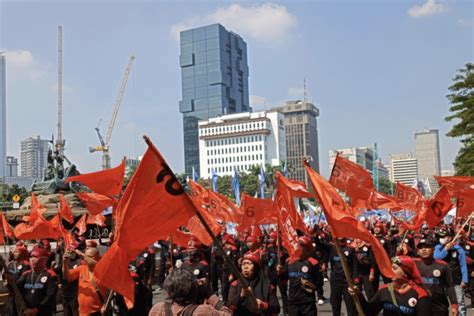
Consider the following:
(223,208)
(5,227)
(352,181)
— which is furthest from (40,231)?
(352,181)

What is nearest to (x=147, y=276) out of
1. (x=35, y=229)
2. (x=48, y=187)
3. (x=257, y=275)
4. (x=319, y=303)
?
(x=35, y=229)

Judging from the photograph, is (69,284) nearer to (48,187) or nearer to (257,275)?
(257,275)

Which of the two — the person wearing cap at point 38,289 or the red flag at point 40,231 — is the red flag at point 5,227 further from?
the person wearing cap at point 38,289

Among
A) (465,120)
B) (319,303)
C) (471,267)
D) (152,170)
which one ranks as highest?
(465,120)

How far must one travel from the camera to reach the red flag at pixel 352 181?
1055cm

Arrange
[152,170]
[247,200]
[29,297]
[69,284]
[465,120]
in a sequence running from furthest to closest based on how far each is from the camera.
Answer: [465,120] < [247,200] < [69,284] < [29,297] < [152,170]

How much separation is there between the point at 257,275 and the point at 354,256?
15.6ft

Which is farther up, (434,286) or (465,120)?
(465,120)

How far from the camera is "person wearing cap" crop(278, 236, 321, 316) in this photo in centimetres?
822

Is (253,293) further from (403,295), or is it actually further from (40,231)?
→ (40,231)

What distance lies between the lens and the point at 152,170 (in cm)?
520

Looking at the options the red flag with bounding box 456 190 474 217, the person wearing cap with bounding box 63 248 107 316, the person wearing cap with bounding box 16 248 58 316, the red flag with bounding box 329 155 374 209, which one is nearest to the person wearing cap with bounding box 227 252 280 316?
the person wearing cap with bounding box 63 248 107 316

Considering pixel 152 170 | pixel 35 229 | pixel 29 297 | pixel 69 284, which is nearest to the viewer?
pixel 152 170

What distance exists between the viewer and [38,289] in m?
7.79
